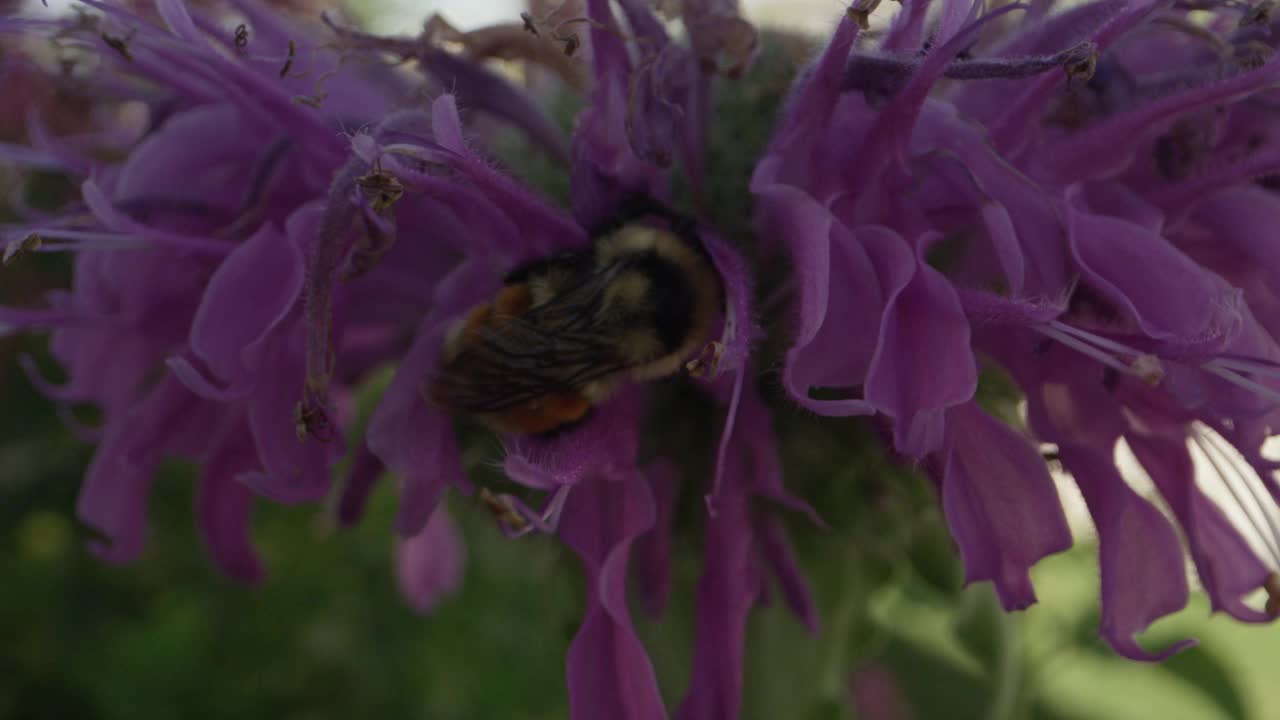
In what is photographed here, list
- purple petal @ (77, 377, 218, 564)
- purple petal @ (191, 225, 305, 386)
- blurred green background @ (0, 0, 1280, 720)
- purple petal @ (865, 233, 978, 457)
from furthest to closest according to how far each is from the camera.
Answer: blurred green background @ (0, 0, 1280, 720), purple petal @ (77, 377, 218, 564), purple petal @ (191, 225, 305, 386), purple petal @ (865, 233, 978, 457)

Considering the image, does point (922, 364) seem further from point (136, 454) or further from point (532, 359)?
point (136, 454)

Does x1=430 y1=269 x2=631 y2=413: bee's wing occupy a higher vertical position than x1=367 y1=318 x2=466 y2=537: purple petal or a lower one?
higher

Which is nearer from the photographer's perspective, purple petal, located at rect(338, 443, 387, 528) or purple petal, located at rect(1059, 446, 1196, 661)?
purple petal, located at rect(1059, 446, 1196, 661)

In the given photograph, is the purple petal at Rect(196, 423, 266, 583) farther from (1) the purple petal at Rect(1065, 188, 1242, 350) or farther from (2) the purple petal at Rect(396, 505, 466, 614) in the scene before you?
(1) the purple petal at Rect(1065, 188, 1242, 350)

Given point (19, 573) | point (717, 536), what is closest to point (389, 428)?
point (717, 536)

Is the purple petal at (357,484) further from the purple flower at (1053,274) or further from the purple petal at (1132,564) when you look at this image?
the purple petal at (1132,564)

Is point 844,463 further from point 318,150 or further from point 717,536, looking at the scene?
point 318,150

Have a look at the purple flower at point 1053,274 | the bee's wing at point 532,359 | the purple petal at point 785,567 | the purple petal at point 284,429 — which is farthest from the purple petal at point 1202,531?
the purple petal at point 284,429

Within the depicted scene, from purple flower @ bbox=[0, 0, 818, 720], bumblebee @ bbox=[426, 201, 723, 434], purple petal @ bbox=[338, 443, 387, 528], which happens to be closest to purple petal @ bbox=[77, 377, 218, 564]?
purple flower @ bbox=[0, 0, 818, 720]
